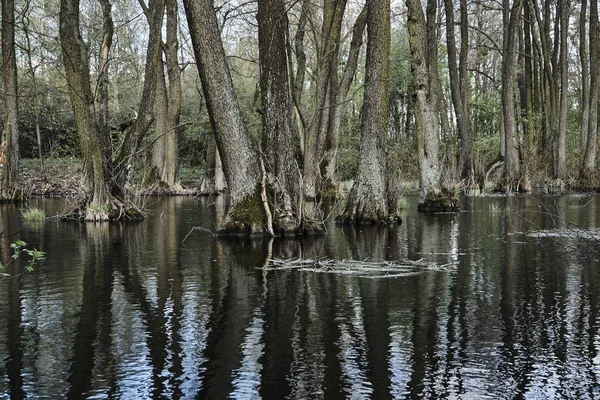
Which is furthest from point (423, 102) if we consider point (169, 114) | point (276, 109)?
point (169, 114)

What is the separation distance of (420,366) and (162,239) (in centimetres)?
760

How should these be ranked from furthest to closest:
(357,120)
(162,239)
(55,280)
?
1. (357,120)
2. (162,239)
3. (55,280)

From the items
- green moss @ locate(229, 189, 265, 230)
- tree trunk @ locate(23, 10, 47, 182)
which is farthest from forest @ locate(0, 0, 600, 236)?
tree trunk @ locate(23, 10, 47, 182)

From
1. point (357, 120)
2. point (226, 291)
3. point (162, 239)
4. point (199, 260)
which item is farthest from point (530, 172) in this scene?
point (226, 291)

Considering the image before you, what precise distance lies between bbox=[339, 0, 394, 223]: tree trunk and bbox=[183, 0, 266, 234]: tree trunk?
7.60 ft

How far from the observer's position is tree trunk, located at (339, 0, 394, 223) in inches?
473

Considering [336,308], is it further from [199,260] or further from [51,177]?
[51,177]

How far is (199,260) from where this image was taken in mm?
8594

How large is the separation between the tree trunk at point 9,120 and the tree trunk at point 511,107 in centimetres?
1550

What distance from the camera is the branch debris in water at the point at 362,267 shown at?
293 inches

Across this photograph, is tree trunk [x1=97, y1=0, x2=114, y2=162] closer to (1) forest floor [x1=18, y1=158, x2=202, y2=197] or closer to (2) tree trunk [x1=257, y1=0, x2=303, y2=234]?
(2) tree trunk [x1=257, y1=0, x2=303, y2=234]

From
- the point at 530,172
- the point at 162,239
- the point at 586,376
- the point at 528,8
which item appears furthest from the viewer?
the point at 528,8

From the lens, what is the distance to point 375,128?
39.7 feet

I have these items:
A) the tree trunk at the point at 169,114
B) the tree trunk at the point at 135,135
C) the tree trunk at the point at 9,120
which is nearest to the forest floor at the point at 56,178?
the tree trunk at the point at 169,114
